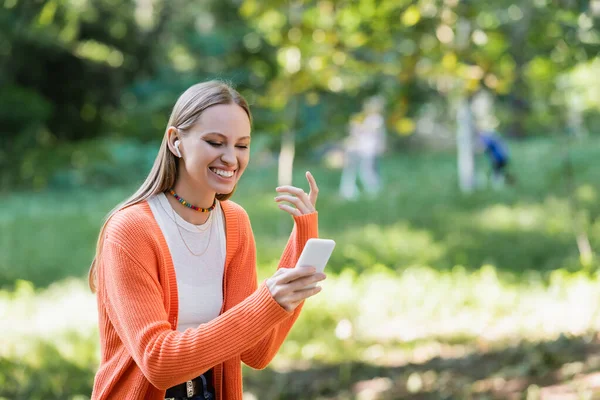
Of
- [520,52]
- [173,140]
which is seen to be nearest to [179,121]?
[173,140]

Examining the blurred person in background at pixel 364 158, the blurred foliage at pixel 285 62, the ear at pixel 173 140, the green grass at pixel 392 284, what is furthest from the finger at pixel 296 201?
the blurred person in background at pixel 364 158

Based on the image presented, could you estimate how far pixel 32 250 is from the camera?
10.0 meters

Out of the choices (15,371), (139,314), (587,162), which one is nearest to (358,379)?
(15,371)

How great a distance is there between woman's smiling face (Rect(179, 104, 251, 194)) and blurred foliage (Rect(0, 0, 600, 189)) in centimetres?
74

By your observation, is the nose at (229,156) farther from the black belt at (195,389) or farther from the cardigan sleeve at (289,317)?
the black belt at (195,389)

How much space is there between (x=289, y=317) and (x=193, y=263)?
0.29 meters

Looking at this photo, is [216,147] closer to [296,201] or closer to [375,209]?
[296,201]

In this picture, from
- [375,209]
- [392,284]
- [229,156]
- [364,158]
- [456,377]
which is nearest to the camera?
[229,156]

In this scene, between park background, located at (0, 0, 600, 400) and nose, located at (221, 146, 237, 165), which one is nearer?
nose, located at (221, 146, 237, 165)

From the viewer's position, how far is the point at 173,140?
6.15ft

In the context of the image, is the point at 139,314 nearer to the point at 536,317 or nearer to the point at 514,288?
the point at 536,317

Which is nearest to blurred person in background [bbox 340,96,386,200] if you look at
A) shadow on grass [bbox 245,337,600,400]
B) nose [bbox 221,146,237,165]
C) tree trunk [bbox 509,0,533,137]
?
tree trunk [bbox 509,0,533,137]

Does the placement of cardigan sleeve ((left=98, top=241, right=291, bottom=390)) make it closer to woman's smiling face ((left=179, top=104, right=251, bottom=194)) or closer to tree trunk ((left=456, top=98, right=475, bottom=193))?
woman's smiling face ((left=179, top=104, right=251, bottom=194))

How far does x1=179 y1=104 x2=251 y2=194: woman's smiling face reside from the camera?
5.94 ft
